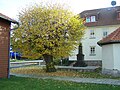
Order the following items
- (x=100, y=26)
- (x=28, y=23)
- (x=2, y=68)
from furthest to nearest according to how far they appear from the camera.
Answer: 1. (x=100, y=26)
2. (x=28, y=23)
3. (x=2, y=68)

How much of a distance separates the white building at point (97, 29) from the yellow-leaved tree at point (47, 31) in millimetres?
16697

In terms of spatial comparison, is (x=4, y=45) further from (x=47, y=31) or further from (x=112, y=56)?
(x=112, y=56)

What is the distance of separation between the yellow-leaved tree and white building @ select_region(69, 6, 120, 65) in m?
16.7

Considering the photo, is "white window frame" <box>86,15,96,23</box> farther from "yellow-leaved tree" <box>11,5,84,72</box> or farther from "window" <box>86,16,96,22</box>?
"yellow-leaved tree" <box>11,5,84,72</box>

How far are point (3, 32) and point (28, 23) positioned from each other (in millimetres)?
6107

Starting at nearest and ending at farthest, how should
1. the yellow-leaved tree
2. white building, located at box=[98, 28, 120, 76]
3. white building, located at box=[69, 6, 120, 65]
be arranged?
white building, located at box=[98, 28, 120, 76], the yellow-leaved tree, white building, located at box=[69, 6, 120, 65]

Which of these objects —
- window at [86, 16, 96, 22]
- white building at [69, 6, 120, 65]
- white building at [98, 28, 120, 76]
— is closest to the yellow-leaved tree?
white building at [98, 28, 120, 76]

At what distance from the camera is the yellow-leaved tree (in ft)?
75.0

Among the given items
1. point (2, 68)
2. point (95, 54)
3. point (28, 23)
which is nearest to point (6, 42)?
point (2, 68)

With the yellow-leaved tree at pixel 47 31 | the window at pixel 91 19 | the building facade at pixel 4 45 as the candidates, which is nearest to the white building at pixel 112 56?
the yellow-leaved tree at pixel 47 31

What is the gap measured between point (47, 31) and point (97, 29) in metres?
19.9

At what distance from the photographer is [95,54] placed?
40.8 m

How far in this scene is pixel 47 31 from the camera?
23.1 meters

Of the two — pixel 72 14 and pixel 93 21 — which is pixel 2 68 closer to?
pixel 72 14
